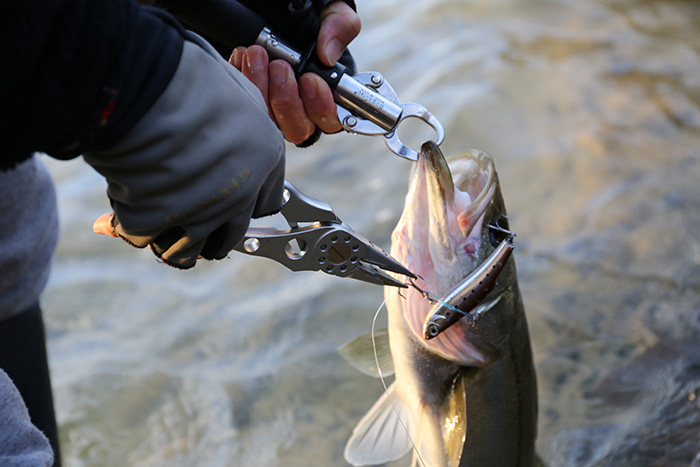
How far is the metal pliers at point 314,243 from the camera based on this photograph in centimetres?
176

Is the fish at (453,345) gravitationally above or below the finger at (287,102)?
below

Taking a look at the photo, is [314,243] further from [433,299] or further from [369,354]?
[369,354]

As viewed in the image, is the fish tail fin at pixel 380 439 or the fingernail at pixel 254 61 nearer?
the fingernail at pixel 254 61

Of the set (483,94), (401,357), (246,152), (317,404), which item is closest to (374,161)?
(483,94)

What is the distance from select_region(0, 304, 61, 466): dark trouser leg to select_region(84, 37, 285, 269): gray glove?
1014 mm

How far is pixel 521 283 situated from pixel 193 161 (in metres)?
3.01

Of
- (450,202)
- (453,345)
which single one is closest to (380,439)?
(453,345)

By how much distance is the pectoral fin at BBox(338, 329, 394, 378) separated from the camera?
236cm

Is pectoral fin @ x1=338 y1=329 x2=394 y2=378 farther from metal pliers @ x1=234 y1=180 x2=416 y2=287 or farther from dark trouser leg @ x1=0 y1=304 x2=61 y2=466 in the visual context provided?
dark trouser leg @ x1=0 y1=304 x2=61 y2=466

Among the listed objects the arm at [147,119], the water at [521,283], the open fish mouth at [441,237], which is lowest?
the water at [521,283]

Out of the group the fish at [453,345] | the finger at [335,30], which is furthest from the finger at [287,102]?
the fish at [453,345]

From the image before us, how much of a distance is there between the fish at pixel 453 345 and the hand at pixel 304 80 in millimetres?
347

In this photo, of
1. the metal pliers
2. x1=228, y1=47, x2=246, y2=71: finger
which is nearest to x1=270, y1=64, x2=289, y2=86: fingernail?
x1=228, y1=47, x2=246, y2=71: finger

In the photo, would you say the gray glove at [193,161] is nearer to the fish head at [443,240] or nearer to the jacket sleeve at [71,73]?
the jacket sleeve at [71,73]
